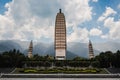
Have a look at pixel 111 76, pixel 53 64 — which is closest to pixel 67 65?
pixel 53 64

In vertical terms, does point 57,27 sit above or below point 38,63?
above

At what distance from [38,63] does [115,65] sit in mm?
14167

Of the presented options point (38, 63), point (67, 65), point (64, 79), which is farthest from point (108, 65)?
point (64, 79)

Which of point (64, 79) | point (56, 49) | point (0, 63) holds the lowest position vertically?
point (64, 79)

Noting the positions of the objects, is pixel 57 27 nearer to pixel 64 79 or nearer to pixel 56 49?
pixel 56 49

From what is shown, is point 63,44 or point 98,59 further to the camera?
point 63,44

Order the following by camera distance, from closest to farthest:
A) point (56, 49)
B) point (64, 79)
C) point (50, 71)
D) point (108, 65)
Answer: point (64, 79), point (50, 71), point (108, 65), point (56, 49)

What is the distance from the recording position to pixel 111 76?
36094mm

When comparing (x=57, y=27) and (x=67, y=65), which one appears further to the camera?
(x=57, y=27)

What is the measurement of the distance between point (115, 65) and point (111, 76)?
16787 mm

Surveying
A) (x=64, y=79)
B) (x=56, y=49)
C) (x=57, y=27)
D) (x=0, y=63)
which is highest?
(x=57, y=27)

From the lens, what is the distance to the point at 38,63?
5212 cm

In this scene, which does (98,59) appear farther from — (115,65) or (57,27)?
(57,27)

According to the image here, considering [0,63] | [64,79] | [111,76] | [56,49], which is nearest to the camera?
[64,79]
